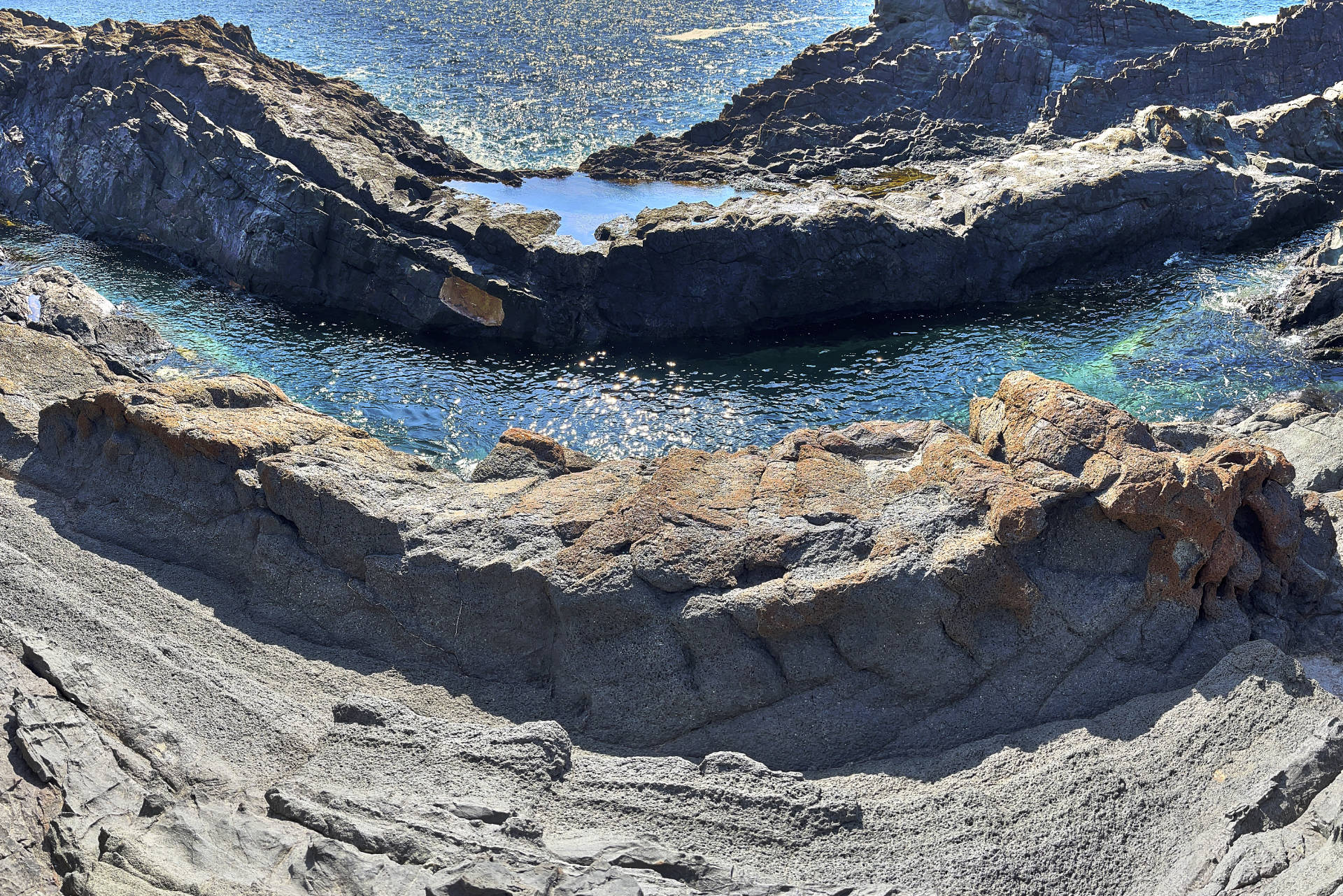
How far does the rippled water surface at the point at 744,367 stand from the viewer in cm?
3050

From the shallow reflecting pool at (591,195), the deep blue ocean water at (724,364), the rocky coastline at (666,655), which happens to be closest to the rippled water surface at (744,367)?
the deep blue ocean water at (724,364)

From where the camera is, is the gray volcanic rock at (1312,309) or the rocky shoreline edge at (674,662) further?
the gray volcanic rock at (1312,309)

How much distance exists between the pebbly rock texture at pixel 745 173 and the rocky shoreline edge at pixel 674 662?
17.5 meters

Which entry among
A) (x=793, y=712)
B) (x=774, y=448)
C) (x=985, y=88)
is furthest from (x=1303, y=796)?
(x=985, y=88)

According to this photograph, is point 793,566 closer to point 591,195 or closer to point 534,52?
point 591,195

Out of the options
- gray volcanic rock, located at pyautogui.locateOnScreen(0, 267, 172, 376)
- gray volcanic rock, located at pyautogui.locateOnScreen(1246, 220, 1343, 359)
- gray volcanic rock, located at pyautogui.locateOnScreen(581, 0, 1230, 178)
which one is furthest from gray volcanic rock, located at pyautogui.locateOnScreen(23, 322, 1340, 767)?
gray volcanic rock, located at pyautogui.locateOnScreen(581, 0, 1230, 178)

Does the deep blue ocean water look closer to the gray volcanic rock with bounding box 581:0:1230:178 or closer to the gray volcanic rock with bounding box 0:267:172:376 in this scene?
the gray volcanic rock with bounding box 0:267:172:376

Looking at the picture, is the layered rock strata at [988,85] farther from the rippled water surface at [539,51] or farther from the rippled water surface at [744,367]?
the rippled water surface at [744,367]

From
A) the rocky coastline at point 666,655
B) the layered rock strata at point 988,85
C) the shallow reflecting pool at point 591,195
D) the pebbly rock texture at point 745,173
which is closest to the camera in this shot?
the rocky coastline at point 666,655

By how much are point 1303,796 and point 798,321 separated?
25.4m

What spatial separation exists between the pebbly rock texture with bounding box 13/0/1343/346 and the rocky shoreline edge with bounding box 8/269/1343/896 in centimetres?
1751

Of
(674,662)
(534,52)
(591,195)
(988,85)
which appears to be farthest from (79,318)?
(534,52)

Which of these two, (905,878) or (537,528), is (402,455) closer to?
(537,528)

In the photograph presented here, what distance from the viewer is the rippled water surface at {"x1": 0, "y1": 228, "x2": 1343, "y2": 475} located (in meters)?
30.5
